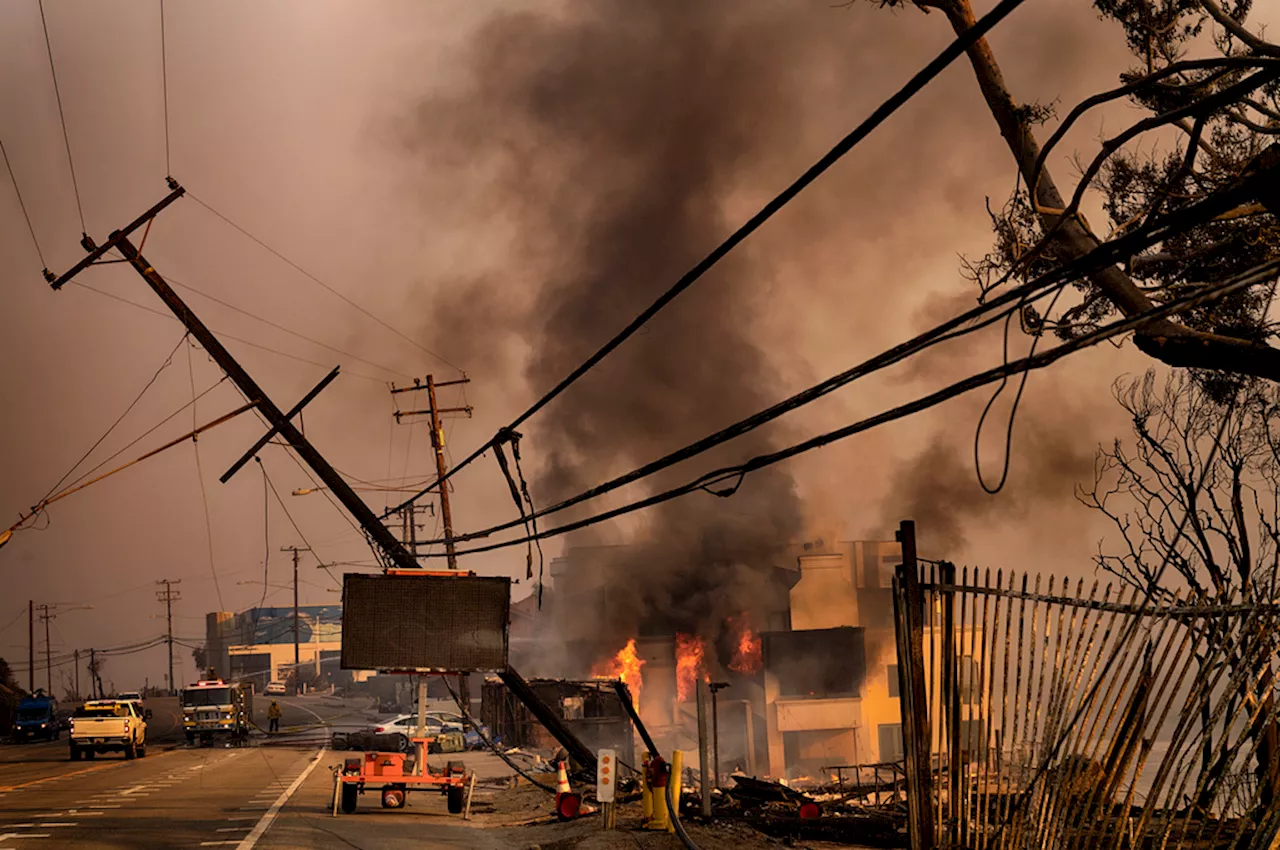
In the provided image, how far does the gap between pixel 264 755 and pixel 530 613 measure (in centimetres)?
5176

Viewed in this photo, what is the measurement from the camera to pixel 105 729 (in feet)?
122

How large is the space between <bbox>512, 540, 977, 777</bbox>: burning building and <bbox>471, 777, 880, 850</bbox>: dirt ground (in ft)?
141

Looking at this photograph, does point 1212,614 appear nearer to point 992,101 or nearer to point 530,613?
point 992,101

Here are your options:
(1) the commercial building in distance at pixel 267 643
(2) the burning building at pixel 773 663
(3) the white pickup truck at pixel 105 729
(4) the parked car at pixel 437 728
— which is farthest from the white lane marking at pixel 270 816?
(1) the commercial building in distance at pixel 267 643

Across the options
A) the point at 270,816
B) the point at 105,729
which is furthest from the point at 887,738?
the point at 270,816

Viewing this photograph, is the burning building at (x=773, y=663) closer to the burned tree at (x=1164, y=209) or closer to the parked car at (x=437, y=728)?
the parked car at (x=437, y=728)

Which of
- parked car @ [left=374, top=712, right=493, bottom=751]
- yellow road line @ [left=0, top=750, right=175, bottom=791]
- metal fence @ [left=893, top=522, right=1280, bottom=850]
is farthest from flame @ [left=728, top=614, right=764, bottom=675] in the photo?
metal fence @ [left=893, top=522, right=1280, bottom=850]

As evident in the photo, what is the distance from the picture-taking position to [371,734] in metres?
39.7

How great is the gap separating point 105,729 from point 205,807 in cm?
2041

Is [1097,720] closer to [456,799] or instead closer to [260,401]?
[456,799]

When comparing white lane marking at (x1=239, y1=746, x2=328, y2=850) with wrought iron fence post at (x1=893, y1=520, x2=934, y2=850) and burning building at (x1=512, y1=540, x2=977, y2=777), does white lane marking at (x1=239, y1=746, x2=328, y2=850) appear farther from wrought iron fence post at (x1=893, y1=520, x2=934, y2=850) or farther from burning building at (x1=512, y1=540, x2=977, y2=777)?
burning building at (x1=512, y1=540, x2=977, y2=777)

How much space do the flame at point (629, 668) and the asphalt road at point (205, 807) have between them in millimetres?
25027

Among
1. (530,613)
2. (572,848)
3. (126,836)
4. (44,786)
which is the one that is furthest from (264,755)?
(530,613)

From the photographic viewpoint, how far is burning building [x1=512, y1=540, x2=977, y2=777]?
2527 inches
